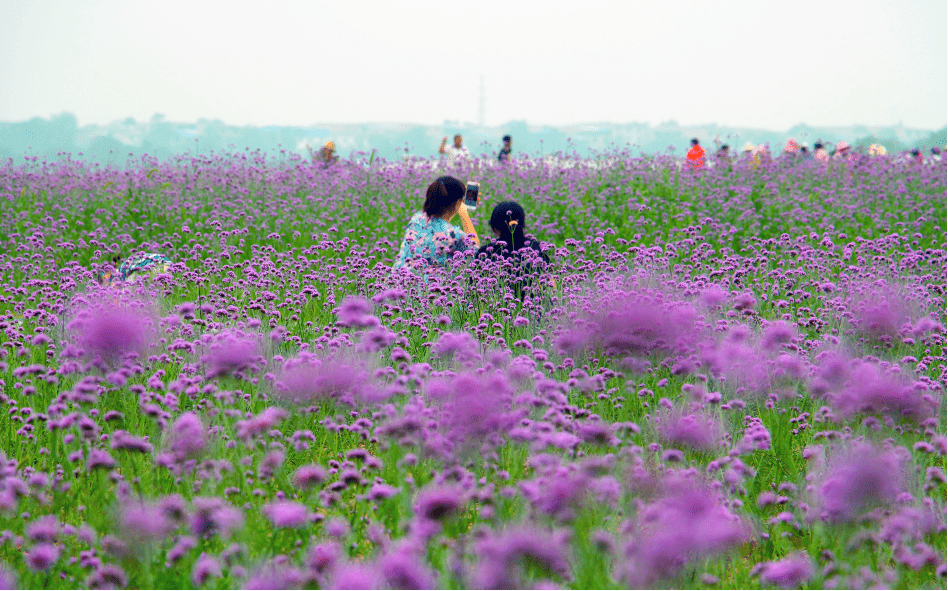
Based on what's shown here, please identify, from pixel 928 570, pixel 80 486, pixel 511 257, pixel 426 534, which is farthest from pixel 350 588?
pixel 511 257

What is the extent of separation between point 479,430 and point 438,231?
4.32m

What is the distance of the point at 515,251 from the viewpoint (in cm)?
617

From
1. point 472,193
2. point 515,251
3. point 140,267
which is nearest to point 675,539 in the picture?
point 515,251

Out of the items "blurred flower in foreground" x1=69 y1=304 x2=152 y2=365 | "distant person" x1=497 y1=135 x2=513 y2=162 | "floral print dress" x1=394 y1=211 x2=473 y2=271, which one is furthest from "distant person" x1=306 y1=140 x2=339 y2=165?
"blurred flower in foreground" x1=69 y1=304 x2=152 y2=365

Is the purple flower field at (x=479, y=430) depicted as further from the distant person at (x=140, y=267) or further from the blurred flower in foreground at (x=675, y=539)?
the distant person at (x=140, y=267)

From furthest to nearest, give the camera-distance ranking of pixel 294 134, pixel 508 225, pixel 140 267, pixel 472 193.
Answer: pixel 294 134
pixel 472 193
pixel 140 267
pixel 508 225

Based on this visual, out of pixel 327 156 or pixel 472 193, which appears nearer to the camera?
pixel 472 193

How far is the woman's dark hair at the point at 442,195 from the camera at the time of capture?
21.6 ft

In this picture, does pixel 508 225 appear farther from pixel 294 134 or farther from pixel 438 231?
pixel 294 134

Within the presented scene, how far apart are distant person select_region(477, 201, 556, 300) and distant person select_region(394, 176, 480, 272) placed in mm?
230

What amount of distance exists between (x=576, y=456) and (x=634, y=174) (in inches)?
365

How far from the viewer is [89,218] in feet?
34.1

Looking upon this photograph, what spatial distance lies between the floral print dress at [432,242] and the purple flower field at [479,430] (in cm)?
33

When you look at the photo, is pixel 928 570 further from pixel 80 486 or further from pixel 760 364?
pixel 80 486
